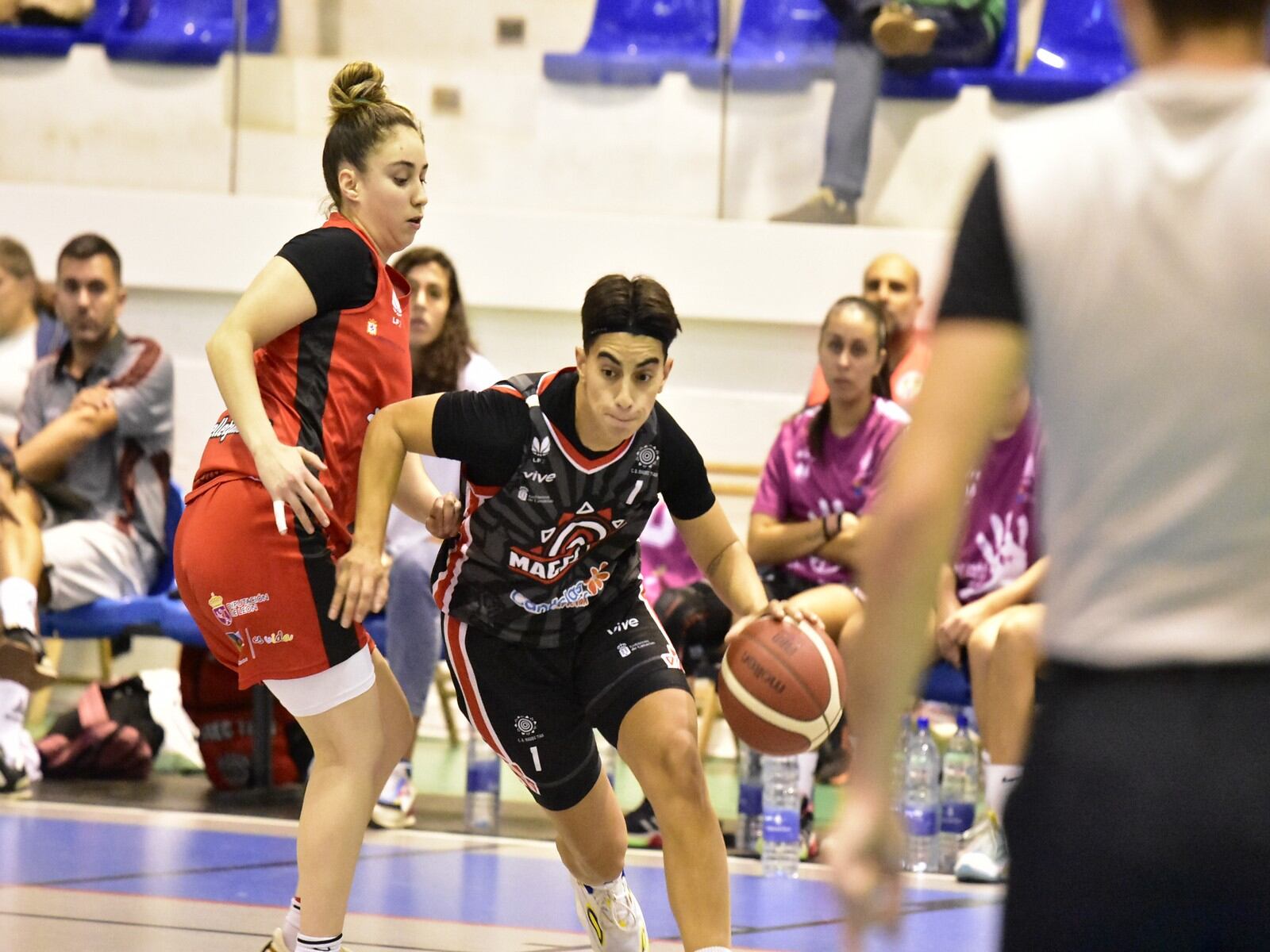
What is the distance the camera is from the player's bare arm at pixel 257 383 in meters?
3.10

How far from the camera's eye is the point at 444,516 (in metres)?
3.54

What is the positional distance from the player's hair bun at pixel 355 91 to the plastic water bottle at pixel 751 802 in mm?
2544

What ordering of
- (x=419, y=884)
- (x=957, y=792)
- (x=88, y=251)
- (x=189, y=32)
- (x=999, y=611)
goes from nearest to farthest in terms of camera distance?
1. (x=419, y=884)
2. (x=999, y=611)
3. (x=957, y=792)
4. (x=88, y=251)
5. (x=189, y=32)

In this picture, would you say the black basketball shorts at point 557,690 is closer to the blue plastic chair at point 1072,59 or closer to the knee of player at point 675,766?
the knee of player at point 675,766

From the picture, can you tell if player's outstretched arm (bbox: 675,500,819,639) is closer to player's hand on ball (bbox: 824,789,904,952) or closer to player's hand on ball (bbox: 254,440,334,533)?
player's hand on ball (bbox: 254,440,334,533)

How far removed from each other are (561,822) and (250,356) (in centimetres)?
117

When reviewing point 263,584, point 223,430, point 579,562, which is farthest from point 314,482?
point 579,562

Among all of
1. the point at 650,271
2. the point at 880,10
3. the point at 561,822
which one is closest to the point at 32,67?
the point at 650,271

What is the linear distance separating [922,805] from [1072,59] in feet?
13.5

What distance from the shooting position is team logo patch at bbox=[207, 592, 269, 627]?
10.7 feet

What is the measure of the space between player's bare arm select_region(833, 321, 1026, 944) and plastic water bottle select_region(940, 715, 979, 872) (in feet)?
13.7

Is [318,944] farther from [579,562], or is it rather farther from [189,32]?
[189,32]

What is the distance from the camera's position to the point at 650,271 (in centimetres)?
770

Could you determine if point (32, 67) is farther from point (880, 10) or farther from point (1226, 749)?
point (1226, 749)
